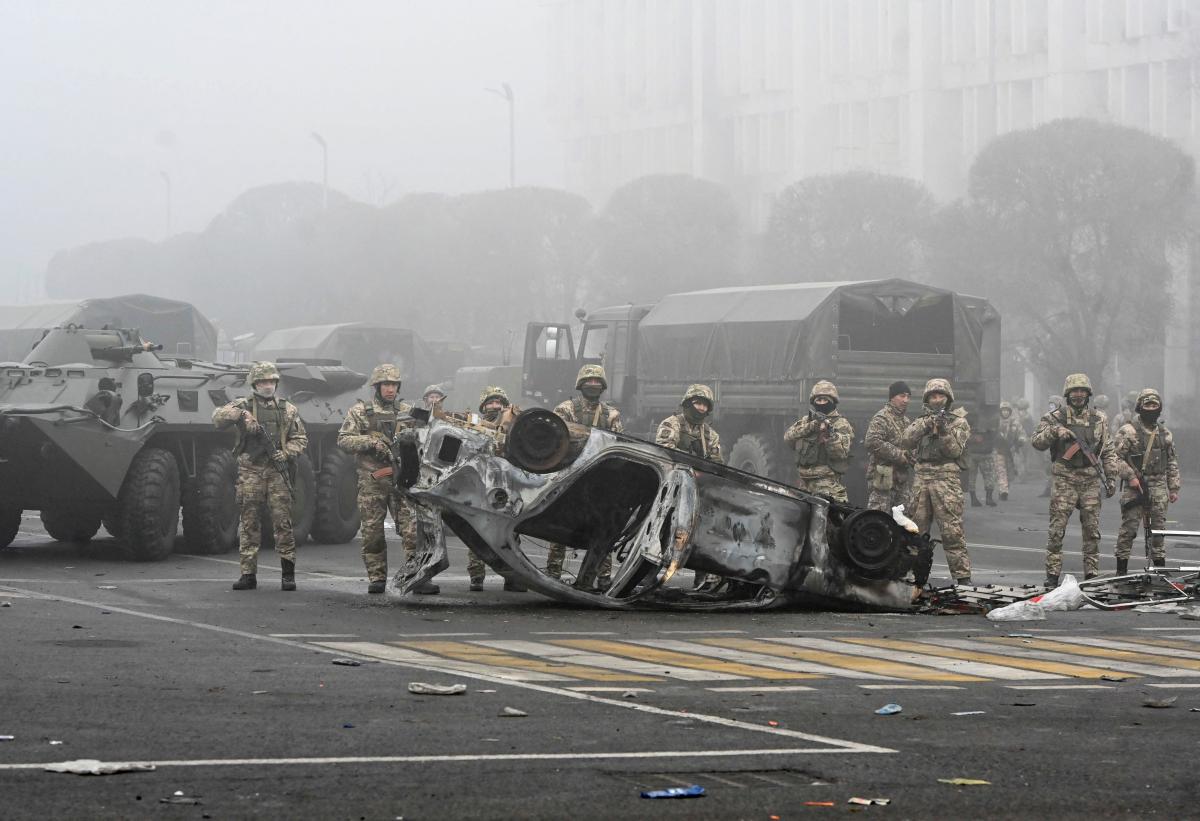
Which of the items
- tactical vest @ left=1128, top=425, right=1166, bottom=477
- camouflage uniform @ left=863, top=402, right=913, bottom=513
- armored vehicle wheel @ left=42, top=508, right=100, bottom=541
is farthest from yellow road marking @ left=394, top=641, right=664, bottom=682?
armored vehicle wheel @ left=42, top=508, right=100, bottom=541

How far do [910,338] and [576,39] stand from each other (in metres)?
75.3

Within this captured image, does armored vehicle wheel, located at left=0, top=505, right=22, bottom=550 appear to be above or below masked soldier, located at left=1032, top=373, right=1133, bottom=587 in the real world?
below

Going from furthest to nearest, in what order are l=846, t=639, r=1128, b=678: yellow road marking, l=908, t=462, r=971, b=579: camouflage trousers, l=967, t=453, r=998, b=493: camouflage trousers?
l=967, t=453, r=998, b=493: camouflage trousers
l=908, t=462, r=971, b=579: camouflage trousers
l=846, t=639, r=1128, b=678: yellow road marking

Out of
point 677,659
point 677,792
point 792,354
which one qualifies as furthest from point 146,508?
point 677,792

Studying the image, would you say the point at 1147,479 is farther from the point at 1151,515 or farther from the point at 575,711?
the point at 575,711

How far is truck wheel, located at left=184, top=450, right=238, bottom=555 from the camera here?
1864 centimetres

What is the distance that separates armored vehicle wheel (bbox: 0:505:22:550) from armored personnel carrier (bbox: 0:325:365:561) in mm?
14

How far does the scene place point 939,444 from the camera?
15672 mm

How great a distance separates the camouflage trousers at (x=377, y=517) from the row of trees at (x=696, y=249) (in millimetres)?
37101

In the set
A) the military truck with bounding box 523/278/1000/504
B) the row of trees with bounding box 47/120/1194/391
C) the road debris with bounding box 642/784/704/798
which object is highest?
the row of trees with bounding box 47/120/1194/391

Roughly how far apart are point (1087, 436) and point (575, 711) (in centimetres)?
852

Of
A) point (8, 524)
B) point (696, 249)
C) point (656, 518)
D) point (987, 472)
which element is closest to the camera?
point (656, 518)

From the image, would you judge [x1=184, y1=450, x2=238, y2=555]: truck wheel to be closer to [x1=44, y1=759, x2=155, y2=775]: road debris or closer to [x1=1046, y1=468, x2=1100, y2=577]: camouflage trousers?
[x1=1046, y1=468, x2=1100, y2=577]: camouflage trousers

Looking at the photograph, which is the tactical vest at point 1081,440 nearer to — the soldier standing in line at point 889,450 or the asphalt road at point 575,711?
the soldier standing in line at point 889,450
